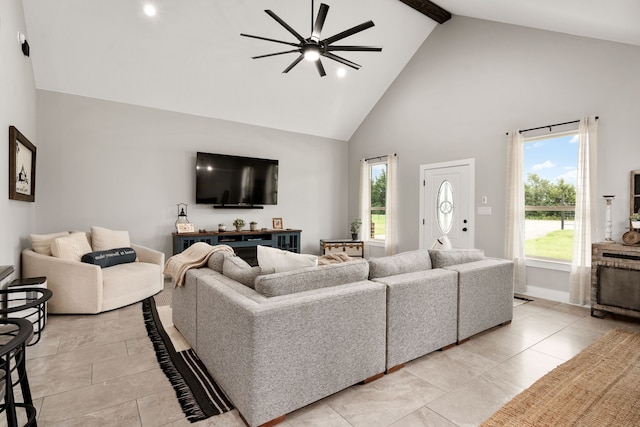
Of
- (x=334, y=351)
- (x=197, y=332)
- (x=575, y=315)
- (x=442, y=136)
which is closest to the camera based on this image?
(x=334, y=351)

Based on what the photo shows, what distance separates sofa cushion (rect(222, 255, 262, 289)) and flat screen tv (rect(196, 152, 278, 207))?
3467 millimetres

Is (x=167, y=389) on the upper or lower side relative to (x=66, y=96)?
lower

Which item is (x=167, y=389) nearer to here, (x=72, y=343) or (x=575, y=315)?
(x=72, y=343)

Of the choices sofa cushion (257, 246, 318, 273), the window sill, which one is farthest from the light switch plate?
sofa cushion (257, 246, 318, 273)

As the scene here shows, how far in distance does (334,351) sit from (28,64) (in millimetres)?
4941

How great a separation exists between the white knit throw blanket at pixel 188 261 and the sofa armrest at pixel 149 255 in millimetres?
1618

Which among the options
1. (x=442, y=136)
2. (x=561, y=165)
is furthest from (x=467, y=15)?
(x=561, y=165)

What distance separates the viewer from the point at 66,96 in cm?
463

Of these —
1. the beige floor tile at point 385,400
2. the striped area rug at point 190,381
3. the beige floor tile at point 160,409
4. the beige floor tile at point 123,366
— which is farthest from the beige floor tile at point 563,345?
the beige floor tile at point 123,366

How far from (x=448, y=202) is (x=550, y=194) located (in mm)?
1470

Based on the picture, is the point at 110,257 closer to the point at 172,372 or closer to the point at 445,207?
the point at 172,372

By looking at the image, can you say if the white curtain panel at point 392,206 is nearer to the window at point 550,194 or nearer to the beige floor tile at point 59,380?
the window at point 550,194

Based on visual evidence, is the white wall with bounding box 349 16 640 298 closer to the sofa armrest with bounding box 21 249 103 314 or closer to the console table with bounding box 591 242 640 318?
the console table with bounding box 591 242 640 318

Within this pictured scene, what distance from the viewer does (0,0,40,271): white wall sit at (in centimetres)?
Answer: 292
